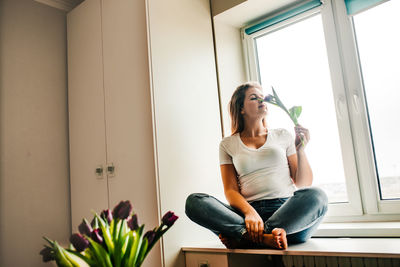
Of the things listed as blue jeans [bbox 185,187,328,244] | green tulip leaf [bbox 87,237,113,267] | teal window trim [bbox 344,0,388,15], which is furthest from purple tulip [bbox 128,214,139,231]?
teal window trim [bbox 344,0,388,15]

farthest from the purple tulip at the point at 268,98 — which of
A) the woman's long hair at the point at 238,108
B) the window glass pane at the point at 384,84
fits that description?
the window glass pane at the point at 384,84

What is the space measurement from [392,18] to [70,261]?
74.2 inches

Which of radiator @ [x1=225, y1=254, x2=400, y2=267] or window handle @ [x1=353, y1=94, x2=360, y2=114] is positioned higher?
window handle @ [x1=353, y1=94, x2=360, y2=114]

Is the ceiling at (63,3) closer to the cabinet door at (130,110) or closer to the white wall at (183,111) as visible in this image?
the cabinet door at (130,110)

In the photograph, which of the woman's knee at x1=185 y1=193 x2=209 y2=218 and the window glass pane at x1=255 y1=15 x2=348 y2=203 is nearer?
the woman's knee at x1=185 y1=193 x2=209 y2=218

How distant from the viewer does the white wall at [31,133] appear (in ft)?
6.68

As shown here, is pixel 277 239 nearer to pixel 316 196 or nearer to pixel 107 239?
pixel 316 196

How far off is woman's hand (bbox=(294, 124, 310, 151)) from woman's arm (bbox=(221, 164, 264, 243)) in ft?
1.19

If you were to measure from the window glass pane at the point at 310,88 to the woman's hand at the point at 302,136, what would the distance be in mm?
319

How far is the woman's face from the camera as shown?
1905 mm

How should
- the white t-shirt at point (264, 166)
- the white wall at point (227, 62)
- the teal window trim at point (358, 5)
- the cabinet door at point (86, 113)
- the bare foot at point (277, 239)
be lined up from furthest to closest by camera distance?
the white wall at point (227, 62) → the cabinet door at point (86, 113) → the teal window trim at point (358, 5) → the white t-shirt at point (264, 166) → the bare foot at point (277, 239)

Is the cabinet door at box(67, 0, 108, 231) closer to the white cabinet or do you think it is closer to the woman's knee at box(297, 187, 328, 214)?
the white cabinet

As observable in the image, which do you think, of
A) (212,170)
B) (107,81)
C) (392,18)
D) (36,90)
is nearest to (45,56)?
(36,90)

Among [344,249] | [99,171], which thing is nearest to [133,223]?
[344,249]
